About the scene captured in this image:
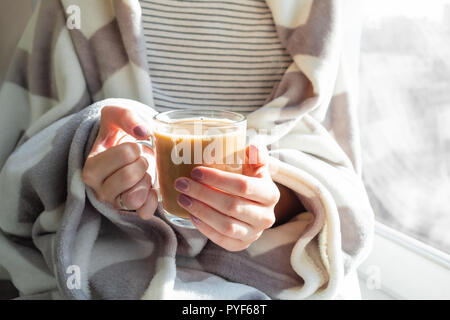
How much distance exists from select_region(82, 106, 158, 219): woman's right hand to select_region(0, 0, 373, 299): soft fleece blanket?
0.03m

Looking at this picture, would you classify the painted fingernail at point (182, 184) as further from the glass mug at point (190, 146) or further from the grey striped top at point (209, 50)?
the grey striped top at point (209, 50)

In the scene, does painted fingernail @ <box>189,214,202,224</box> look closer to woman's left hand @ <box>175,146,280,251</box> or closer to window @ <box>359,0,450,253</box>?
woman's left hand @ <box>175,146,280,251</box>

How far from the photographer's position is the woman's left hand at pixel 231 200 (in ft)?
1.65

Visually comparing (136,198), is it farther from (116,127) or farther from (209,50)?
(209,50)

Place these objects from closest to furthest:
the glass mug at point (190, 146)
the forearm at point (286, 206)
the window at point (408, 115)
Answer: the glass mug at point (190, 146) → the forearm at point (286, 206) → the window at point (408, 115)

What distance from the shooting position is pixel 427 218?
951 millimetres

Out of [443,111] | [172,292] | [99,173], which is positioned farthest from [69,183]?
[443,111]

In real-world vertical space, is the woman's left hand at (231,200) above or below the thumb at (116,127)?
below

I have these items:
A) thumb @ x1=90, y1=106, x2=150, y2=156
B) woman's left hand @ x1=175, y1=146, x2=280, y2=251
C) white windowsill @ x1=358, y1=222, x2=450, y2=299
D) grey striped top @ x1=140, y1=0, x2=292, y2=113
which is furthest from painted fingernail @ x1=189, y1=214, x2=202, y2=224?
white windowsill @ x1=358, y1=222, x2=450, y2=299

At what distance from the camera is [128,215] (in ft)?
2.01

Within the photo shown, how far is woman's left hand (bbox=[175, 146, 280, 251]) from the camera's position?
0.50m

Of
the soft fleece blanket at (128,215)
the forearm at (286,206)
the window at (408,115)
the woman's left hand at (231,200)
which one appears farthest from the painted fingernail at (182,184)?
the window at (408,115)

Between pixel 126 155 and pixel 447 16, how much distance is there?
71 cm

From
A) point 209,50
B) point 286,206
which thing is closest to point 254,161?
point 286,206
